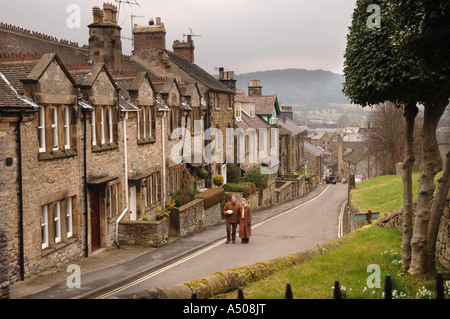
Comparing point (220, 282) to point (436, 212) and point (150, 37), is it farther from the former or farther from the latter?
point (150, 37)

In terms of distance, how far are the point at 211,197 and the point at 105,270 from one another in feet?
35.7

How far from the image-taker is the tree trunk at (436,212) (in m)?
9.09

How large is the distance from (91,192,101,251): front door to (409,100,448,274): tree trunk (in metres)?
11.9

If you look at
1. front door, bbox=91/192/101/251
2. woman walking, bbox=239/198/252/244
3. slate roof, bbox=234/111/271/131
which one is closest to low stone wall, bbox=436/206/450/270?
woman walking, bbox=239/198/252/244

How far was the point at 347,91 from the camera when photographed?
36.0 ft

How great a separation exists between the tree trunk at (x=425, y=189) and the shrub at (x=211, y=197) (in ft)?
50.7

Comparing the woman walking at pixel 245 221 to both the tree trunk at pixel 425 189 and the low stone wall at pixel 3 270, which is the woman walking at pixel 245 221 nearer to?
the tree trunk at pixel 425 189

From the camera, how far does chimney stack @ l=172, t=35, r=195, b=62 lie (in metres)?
38.1

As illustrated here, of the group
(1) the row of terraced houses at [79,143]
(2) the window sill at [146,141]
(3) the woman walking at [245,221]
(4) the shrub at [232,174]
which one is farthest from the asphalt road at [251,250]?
(4) the shrub at [232,174]

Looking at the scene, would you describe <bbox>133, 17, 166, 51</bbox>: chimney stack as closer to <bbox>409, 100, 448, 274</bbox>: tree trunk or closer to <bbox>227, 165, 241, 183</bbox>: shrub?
<bbox>227, 165, 241, 183</bbox>: shrub

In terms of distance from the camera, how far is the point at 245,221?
18.4 m

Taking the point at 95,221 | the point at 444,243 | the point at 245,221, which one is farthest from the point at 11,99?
the point at 444,243

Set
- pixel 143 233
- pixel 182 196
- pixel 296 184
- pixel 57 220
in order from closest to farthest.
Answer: pixel 57 220 < pixel 143 233 < pixel 182 196 < pixel 296 184
